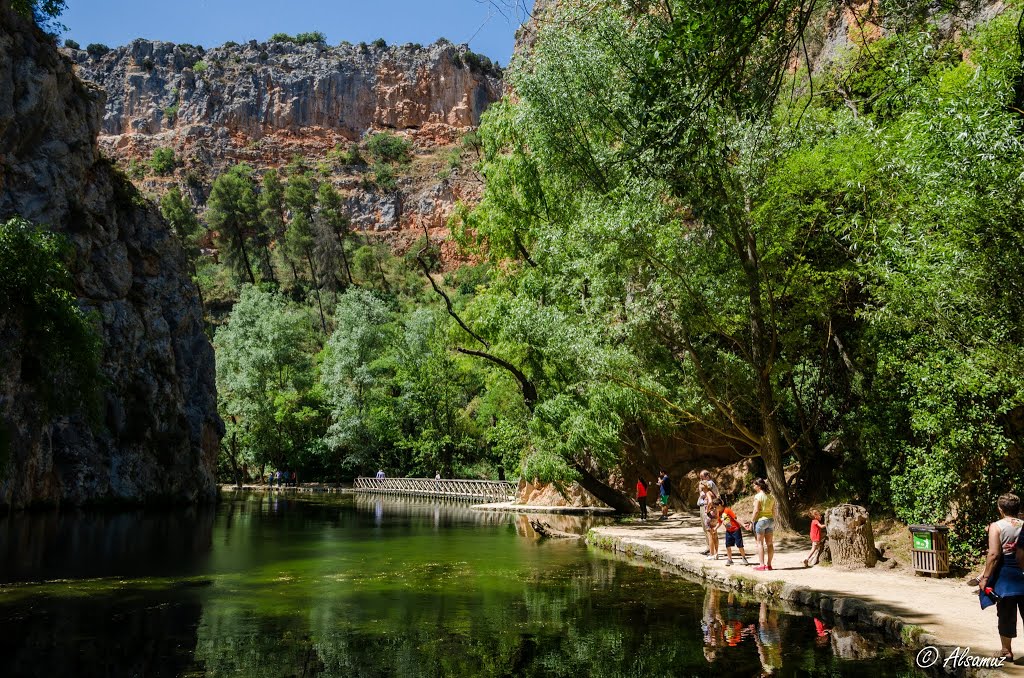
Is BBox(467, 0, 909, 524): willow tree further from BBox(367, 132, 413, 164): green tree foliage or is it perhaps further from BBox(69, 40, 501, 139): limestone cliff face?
BBox(69, 40, 501, 139): limestone cliff face

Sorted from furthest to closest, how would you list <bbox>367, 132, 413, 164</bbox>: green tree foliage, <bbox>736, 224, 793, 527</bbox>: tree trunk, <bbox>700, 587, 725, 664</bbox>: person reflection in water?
<bbox>367, 132, 413, 164</bbox>: green tree foliage → <bbox>736, 224, 793, 527</bbox>: tree trunk → <bbox>700, 587, 725, 664</bbox>: person reflection in water

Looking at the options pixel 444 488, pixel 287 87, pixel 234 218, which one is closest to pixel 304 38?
pixel 287 87

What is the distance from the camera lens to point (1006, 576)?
244 inches

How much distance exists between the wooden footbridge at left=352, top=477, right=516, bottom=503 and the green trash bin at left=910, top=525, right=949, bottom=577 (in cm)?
2638

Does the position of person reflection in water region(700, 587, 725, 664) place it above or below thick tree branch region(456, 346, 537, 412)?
below

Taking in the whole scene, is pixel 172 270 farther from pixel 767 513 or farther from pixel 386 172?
pixel 386 172

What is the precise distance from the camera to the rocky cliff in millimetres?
107312

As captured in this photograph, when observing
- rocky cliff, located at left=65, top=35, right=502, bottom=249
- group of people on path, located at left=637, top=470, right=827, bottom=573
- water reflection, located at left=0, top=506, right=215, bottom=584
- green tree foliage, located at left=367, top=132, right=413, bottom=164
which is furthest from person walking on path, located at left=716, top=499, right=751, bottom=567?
green tree foliage, located at left=367, top=132, right=413, bottom=164

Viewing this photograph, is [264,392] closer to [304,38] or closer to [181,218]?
[181,218]

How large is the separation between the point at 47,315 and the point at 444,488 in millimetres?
30371

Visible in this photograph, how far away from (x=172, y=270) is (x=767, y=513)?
32633mm

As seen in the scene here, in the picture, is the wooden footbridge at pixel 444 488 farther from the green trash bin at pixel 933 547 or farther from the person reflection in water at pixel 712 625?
the green trash bin at pixel 933 547

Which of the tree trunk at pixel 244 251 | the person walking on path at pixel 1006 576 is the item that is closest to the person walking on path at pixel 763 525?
the person walking on path at pixel 1006 576

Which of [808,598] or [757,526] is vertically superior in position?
[757,526]
